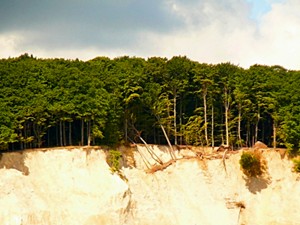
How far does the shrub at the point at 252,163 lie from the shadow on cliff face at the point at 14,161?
78.7 feet

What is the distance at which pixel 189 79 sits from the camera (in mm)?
77812

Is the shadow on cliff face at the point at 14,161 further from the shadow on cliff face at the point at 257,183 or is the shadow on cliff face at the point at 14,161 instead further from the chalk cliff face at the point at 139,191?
the shadow on cliff face at the point at 257,183

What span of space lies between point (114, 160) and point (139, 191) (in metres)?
4.09

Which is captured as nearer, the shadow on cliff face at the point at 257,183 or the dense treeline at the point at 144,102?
the dense treeline at the point at 144,102

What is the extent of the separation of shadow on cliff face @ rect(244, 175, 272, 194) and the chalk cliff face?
0.11m

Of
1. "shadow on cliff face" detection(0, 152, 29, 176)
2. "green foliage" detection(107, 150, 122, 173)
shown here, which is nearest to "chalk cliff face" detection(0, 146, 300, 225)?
"shadow on cliff face" detection(0, 152, 29, 176)

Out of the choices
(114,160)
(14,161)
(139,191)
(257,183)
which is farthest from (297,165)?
(14,161)

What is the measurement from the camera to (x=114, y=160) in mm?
65625

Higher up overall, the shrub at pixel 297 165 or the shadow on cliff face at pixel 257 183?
the shrub at pixel 297 165

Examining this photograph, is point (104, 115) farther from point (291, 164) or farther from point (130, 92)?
point (291, 164)

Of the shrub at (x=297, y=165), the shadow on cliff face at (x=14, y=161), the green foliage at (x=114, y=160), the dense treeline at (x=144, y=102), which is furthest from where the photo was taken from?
the shrub at (x=297, y=165)

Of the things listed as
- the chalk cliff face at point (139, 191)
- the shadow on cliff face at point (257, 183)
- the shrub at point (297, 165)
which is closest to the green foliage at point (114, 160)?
the chalk cliff face at point (139, 191)

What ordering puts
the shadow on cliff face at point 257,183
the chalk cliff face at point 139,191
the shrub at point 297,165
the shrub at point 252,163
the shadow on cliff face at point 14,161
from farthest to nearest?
the shadow on cliff face at point 257,183
the shrub at point 297,165
the shrub at point 252,163
the shadow on cliff face at point 14,161
the chalk cliff face at point 139,191

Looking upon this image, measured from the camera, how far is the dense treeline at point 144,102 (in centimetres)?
6456
